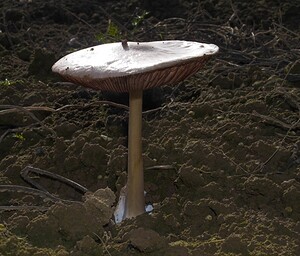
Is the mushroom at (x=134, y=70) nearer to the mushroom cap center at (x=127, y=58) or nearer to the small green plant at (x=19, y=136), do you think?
the mushroom cap center at (x=127, y=58)

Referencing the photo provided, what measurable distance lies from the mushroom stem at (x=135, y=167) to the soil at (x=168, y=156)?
7 centimetres

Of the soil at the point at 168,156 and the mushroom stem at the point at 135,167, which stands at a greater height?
the mushroom stem at the point at 135,167

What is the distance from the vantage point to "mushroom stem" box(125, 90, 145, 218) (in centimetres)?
265

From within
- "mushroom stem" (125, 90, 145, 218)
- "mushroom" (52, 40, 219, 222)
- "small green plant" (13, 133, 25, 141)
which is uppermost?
"mushroom" (52, 40, 219, 222)

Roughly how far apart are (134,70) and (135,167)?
23.3 inches

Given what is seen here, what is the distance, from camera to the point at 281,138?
3.33 metres

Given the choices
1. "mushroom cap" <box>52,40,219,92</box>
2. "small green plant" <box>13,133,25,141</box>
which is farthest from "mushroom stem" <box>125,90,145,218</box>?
"small green plant" <box>13,133,25,141</box>

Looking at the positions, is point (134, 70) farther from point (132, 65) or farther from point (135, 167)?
point (135, 167)

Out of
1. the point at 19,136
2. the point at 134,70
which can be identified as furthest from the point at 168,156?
the point at 134,70

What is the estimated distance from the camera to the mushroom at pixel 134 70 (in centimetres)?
226

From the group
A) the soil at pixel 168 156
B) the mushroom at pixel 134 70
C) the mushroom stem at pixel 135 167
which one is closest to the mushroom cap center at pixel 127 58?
the mushroom at pixel 134 70

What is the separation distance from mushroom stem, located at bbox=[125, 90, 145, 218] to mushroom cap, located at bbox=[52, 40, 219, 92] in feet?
0.63

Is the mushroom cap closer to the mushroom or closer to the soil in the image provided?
the mushroom

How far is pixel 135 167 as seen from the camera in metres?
2.68
